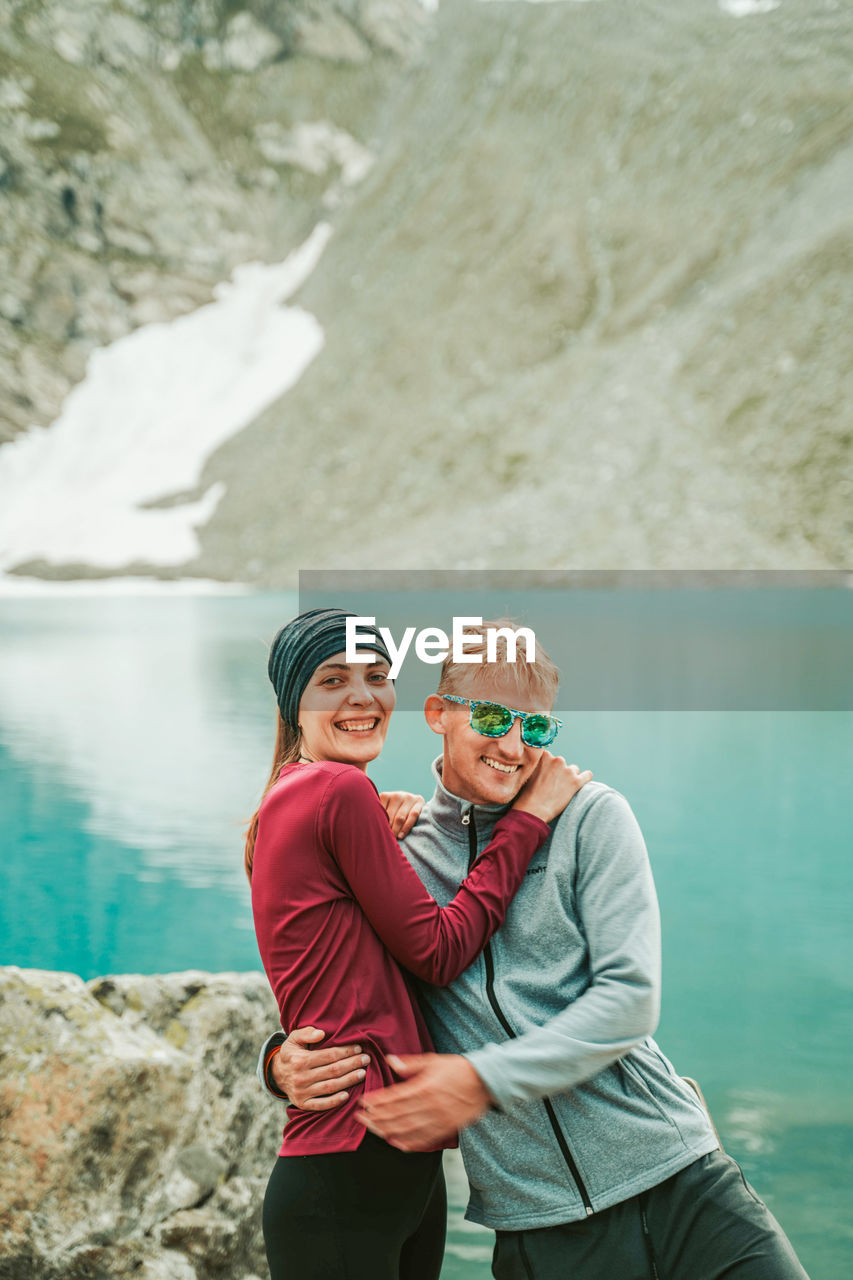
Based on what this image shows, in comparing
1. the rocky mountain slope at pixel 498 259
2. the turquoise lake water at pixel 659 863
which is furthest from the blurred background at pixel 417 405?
the rocky mountain slope at pixel 498 259

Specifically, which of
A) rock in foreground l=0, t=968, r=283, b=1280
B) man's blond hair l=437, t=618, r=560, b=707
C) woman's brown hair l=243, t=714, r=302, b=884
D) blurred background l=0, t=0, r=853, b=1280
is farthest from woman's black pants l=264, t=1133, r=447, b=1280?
blurred background l=0, t=0, r=853, b=1280

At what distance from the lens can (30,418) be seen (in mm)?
78250

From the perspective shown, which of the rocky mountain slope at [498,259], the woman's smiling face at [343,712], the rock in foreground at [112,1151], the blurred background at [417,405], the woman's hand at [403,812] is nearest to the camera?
the woman's smiling face at [343,712]

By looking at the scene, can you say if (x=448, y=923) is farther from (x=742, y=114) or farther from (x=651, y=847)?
(x=742, y=114)

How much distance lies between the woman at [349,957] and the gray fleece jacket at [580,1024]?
84mm

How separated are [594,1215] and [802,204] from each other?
63149 millimetres

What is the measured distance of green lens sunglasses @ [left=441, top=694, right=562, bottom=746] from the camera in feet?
7.23

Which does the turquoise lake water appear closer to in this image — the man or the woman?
the woman

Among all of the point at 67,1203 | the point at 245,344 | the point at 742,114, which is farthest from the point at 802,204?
the point at 67,1203

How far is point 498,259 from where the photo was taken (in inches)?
2655

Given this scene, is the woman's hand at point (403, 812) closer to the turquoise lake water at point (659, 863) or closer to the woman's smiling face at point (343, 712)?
the woman's smiling face at point (343, 712)

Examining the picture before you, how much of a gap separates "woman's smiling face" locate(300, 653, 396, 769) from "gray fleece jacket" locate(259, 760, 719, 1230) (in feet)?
1.38

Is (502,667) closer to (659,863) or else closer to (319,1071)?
(319,1071)

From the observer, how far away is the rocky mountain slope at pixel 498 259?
50.6 m
